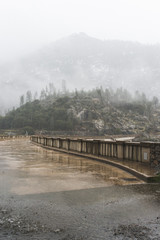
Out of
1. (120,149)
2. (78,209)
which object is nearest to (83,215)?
(78,209)

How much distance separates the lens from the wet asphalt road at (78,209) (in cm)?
510

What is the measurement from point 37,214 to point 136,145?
37.6 feet

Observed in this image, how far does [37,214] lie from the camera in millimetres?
6164

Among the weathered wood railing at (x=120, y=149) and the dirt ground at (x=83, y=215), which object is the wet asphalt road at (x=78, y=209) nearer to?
the dirt ground at (x=83, y=215)

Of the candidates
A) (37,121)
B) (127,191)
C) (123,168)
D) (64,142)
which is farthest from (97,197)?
(37,121)

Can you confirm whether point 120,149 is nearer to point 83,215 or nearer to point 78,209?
point 78,209

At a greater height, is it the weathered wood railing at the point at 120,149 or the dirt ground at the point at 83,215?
the weathered wood railing at the point at 120,149

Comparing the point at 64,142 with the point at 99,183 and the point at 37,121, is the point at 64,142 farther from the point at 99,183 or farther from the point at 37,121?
the point at 37,121

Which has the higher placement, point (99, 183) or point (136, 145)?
point (136, 145)

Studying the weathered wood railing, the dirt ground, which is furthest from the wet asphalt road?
the weathered wood railing

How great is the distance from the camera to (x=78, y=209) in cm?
664

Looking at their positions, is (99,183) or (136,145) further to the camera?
(136,145)

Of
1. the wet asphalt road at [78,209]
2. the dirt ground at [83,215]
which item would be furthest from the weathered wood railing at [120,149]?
the dirt ground at [83,215]

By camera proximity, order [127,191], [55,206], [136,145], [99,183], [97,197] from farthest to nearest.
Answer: [136,145] → [99,183] → [127,191] → [97,197] → [55,206]
